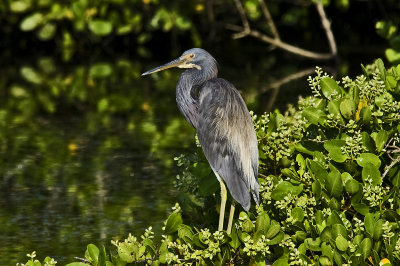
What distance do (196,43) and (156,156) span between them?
23.3ft

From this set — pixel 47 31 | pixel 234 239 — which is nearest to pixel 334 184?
pixel 234 239

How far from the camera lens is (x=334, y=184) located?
15.0 feet

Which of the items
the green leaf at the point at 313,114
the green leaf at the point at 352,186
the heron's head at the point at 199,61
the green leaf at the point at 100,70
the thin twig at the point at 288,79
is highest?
the heron's head at the point at 199,61

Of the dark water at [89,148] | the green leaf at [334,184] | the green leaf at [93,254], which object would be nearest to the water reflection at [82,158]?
the dark water at [89,148]

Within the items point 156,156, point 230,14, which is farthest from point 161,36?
point 156,156

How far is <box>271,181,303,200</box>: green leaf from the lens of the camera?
15.5ft

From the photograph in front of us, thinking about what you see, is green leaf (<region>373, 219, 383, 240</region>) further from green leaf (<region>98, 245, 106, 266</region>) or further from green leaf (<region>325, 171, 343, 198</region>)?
green leaf (<region>98, 245, 106, 266</region>)

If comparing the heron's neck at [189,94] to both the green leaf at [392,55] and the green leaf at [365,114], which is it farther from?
the green leaf at [392,55]

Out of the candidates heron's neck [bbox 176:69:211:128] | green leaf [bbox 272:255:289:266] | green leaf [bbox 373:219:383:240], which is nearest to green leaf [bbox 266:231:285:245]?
green leaf [bbox 272:255:289:266]

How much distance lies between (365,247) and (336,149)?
58 cm

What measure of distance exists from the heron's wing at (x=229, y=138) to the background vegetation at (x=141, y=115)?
167mm

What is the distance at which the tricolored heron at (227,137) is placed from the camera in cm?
489

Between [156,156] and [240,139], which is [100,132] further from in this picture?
[240,139]

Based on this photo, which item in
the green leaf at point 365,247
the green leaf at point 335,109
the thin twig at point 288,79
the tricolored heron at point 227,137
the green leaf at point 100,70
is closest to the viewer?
the green leaf at point 365,247
